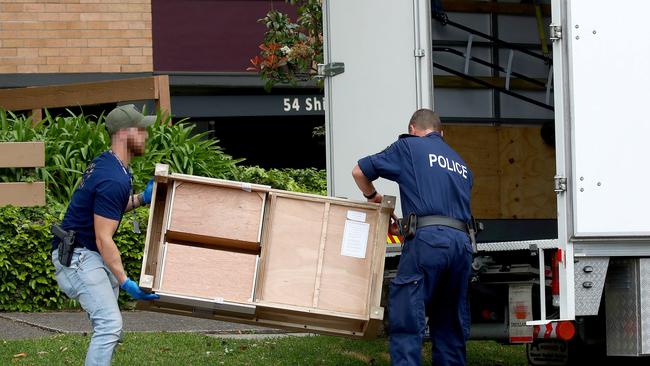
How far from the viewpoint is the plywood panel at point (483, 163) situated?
30.6 feet

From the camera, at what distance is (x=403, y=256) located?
23.0 feet

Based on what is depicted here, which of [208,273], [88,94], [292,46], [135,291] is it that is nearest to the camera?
[135,291]

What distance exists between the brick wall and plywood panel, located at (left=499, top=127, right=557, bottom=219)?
7.71 metres

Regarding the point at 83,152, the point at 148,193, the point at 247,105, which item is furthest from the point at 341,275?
the point at 247,105

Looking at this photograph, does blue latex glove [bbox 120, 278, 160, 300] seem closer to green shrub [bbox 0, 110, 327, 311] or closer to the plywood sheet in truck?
the plywood sheet in truck

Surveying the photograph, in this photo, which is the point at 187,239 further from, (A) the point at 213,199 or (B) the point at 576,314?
(B) the point at 576,314

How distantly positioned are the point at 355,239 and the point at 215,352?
2100mm

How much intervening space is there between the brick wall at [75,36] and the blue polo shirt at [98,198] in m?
9.63

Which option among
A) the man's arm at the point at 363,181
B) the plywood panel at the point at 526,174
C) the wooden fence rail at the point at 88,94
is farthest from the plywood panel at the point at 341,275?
the wooden fence rail at the point at 88,94

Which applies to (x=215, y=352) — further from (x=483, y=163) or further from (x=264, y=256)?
(x=483, y=163)

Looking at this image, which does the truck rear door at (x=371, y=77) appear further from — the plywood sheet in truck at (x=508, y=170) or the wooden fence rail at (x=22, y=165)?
the wooden fence rail at (x=22, y=165)

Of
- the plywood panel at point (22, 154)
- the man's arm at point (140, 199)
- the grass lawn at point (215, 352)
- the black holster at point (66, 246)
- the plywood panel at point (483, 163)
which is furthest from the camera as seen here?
the plywood panel at point (22, 154)

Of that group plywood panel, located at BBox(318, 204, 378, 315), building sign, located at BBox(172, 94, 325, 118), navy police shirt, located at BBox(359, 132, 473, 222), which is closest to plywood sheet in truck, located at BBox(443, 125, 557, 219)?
navy police shirt, located at BBox(359, 132, 473, 222)

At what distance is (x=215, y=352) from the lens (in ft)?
28.3
